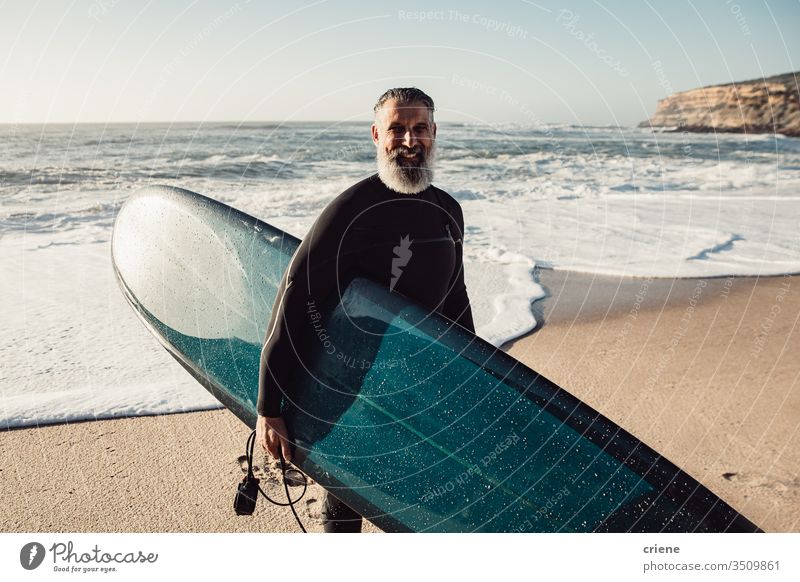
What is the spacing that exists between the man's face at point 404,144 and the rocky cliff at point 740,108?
81.6 ft

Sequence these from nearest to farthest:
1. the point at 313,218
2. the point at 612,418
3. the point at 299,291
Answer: the point at 299,291 < the point at 612,418 < the point at 313,218

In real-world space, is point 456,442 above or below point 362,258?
below

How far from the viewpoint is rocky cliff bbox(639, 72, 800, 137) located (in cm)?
2772

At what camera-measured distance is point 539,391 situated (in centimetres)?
184

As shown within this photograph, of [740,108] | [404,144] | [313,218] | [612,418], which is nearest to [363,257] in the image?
[404,144]

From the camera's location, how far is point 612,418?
2.91 metres

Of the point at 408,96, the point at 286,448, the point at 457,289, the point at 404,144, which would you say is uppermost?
the point at 408,96

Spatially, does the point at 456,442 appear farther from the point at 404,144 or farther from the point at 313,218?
the point at 313,218

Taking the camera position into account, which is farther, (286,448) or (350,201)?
(286,448)

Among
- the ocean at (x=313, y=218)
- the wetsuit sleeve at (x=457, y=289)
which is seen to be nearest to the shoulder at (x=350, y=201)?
the wetsuit sleeve at (x=457, y=289)

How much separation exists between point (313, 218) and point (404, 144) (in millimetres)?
6821

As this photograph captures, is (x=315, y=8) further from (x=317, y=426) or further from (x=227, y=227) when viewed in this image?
(x=317, y=426)
